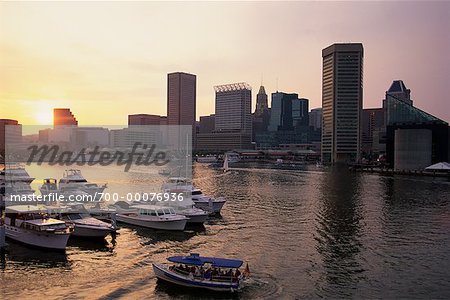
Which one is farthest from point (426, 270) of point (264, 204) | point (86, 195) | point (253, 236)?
point (86, 195)

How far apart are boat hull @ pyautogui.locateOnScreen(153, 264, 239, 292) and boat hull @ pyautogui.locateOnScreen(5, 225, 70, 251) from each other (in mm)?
8804

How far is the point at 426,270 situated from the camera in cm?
2797

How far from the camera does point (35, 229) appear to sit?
102 feet

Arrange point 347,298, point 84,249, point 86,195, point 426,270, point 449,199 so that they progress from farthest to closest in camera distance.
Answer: point 449,199 → point 86,195 → point 84,249 → point 426,270 → point 347,298

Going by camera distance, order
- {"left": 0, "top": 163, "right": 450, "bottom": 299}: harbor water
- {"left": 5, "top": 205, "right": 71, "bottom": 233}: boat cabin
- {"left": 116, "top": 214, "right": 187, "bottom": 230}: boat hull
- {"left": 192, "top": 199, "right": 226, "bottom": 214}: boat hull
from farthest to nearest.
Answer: {"left": 192, "top": 199, "right": 226, "bottom": 214}: boat hull < {"left": 116, "top": 214, "right": 187, "bottom": 230}: boat hull < {"left": 5, "top": 205, "right": 71, "bottom": 233}: boat cabin < {"left": 0, "top": 163, "right": 450, "bottom": 299}: harbor water

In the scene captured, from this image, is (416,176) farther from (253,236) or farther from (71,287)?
(71,287)

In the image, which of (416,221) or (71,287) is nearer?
(71,287)

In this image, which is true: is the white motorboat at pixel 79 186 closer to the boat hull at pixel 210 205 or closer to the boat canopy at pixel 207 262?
the boat hull at pixel 210 205

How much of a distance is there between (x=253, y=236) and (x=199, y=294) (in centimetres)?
1397

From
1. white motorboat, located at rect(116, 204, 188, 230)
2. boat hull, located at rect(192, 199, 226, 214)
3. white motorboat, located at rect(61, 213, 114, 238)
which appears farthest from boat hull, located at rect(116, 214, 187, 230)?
boat hull, located at rect(192, 199, 226, 214)

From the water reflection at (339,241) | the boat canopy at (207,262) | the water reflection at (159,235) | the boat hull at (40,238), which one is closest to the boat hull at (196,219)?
the water reflection at (159,235)

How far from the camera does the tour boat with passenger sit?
23609 millimetres

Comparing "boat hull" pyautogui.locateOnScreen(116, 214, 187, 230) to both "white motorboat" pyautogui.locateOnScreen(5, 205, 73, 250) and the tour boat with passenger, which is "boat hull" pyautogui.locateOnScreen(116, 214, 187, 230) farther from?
the tour boat with passenger

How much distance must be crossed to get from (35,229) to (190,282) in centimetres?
1343
